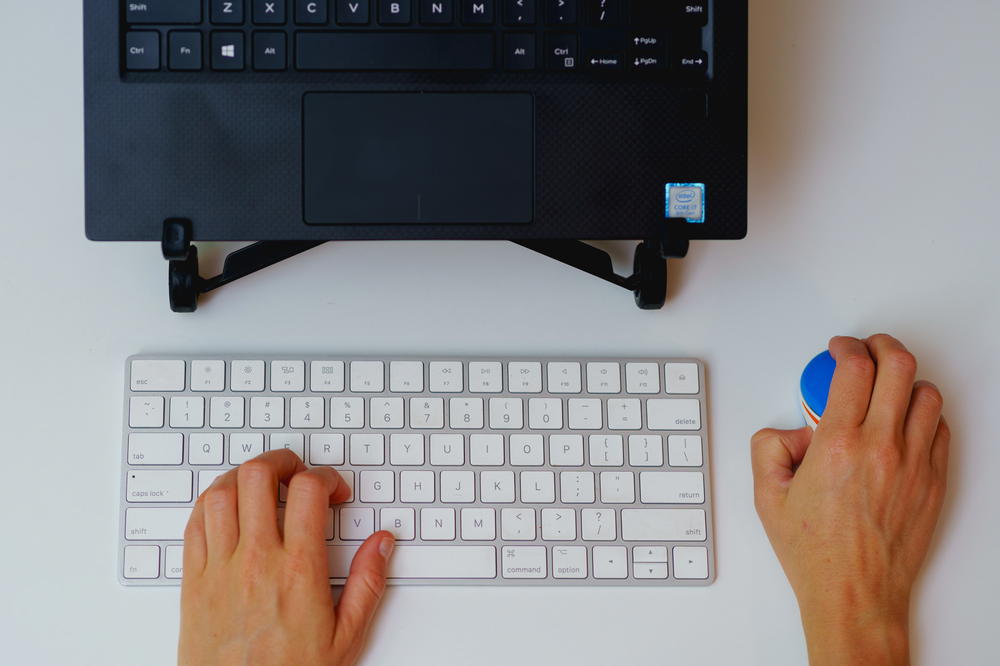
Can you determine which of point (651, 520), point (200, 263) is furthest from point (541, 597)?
point (200, 263)

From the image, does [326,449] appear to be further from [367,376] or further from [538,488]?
[538,488]

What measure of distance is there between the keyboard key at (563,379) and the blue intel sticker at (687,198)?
183 millimetres

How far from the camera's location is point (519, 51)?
58 cm

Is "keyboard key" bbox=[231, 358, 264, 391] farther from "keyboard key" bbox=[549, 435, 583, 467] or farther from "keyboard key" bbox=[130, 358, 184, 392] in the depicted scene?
"keyboard key" bbox=[549, 435, 583, 467]

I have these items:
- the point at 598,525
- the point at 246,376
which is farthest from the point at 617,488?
the point at 246,376

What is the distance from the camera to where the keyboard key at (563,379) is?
2.27 ft

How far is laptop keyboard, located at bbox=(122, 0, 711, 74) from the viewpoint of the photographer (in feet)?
1.86

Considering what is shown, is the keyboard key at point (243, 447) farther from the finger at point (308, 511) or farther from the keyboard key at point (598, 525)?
the keyboard key at point (598, 525)

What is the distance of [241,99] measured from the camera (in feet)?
1.90

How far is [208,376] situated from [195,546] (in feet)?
0.49

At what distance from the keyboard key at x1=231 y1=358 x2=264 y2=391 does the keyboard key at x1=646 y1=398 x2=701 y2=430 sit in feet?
1.18

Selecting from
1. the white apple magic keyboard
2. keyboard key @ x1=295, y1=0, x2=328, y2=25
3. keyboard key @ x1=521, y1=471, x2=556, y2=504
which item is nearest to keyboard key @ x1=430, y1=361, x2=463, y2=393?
the white apple magic keyboard

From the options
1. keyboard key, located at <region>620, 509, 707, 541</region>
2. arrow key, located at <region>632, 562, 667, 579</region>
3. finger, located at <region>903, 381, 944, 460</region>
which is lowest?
arrow key, located at <region>632, 562, 667, 579</region>

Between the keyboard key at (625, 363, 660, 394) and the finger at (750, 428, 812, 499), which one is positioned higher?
the keyboard key at (625, 363, 660, 394)
